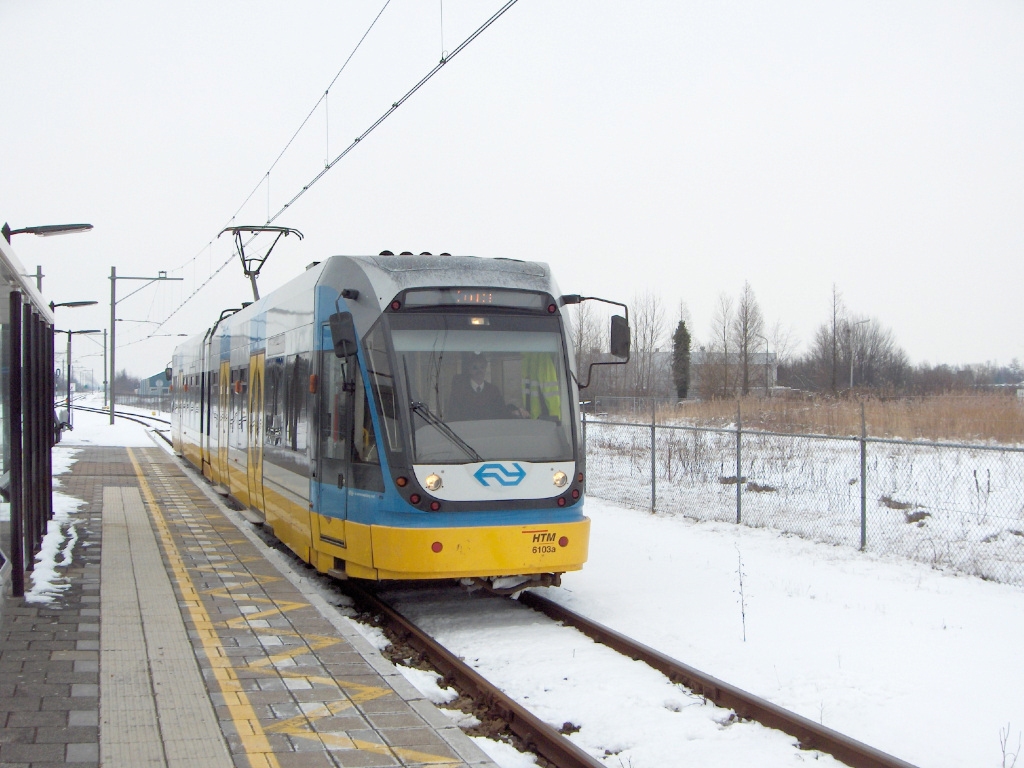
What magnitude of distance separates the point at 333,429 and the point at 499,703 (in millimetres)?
3507

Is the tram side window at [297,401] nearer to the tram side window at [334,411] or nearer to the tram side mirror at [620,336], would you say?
the tram side window at [334,411]

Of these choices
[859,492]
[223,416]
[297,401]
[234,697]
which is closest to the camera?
[234,697]

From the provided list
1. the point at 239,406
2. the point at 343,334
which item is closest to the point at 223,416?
the point at 239,406

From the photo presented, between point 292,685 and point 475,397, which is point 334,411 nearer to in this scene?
point 475,397

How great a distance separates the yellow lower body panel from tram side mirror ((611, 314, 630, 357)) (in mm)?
1545

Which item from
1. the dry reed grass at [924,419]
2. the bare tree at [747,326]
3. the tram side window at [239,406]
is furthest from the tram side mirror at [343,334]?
the bare tree at [747,326]

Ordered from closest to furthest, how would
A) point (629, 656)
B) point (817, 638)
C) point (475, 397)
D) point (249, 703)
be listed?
point (249, 703)
point (629, 656)
point (817, 638)
point (475, 397)

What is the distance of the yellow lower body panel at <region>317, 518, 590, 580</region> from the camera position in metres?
7.81

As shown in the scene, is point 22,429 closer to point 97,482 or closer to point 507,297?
point 507,297

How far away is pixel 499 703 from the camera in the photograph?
234 inches

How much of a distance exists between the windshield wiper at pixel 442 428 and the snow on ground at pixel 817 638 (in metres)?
1.47

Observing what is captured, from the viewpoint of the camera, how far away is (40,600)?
8391 millimetres

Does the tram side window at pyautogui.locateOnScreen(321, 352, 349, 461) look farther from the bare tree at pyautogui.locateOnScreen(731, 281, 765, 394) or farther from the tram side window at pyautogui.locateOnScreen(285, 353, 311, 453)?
the bare tree at pyautogui.locateOnScreen(731, 281, 765, 394)

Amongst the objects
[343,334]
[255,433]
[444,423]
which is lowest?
[255,433]
